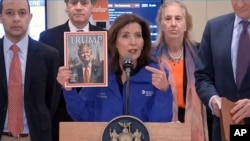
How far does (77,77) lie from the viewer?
234 cm

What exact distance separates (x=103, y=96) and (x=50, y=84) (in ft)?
1.77

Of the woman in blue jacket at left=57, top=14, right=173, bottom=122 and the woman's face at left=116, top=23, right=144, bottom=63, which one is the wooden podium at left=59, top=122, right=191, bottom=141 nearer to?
the woman in blue jacket at left=57, top=14, right=173, bottom=122

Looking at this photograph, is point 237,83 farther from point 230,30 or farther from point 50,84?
point 50,84

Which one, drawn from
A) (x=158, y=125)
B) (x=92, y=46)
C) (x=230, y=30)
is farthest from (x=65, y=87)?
(x=230, y=30)

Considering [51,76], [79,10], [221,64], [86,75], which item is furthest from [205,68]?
[79,10]

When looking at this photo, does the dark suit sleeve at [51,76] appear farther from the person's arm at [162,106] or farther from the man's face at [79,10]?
the person's arm at [162,106]

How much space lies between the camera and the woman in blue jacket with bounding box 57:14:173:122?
2469mm

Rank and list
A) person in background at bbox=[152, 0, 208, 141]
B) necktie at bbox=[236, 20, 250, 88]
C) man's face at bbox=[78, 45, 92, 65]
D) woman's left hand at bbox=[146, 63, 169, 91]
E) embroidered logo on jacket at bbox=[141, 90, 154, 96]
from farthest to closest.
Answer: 1. person in background at bbox=[152, 0, 208, 141]
2. necktie at bbox=[236, 20, 250, 88]
3. embroidered logo on jacket at bbox=[141, 90, 154, 96]
4. woman's left hand at bbox=[146, 63, 169, 91]
5. man's face at bbox=[78, 45, 92, 65]

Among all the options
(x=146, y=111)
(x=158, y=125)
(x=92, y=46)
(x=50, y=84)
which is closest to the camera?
(x=158, y=125)

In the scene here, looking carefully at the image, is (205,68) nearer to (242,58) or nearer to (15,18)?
(242,58)

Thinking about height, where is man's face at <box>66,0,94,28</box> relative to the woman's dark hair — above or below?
above

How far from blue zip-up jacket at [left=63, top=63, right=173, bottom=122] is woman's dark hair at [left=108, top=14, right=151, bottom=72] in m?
0.07

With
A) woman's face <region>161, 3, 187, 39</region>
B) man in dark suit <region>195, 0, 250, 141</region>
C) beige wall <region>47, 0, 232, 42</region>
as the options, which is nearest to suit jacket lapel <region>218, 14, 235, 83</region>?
man in dark suit <region>195, 0, 250, 141</region>

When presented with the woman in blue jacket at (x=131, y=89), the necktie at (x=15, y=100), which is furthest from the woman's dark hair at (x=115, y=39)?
the necktie at (x=15, y=100)
